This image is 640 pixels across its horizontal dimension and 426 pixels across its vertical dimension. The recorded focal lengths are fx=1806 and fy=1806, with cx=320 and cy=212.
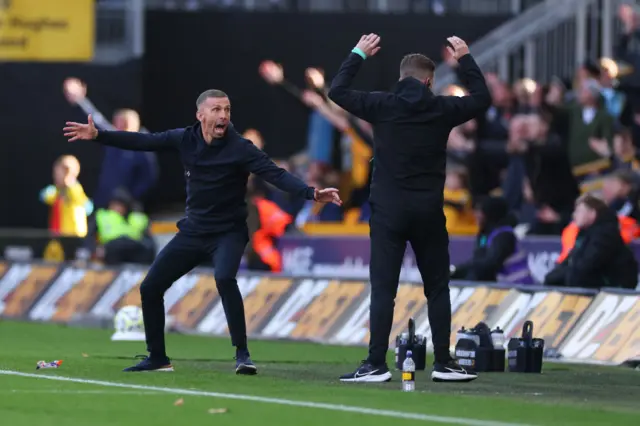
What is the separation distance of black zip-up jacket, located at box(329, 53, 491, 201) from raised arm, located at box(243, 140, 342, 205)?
37 cm

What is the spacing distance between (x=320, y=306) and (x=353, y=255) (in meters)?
2.97

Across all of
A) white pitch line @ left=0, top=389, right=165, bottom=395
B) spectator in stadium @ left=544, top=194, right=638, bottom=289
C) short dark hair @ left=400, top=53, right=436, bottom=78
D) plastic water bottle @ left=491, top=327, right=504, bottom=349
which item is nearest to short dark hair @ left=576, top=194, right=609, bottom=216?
spectator in stadium @ left=544, top=194, right=638, bottom=289

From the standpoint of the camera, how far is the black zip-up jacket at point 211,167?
43.0 feet

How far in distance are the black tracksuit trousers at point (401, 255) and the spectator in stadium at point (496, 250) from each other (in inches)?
223

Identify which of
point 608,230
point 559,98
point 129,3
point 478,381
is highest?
point 129,3

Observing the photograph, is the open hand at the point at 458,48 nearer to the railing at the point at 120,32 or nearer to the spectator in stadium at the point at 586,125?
the spectator in stadium at the point at 586,125

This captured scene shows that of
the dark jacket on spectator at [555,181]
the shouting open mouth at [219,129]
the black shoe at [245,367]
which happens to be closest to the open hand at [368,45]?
the shouting open mouth at [219,129]

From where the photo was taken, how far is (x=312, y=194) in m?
12.6

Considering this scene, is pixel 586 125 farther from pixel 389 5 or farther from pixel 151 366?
pixel 151 366

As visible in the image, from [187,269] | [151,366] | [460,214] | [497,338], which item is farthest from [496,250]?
[151,366]

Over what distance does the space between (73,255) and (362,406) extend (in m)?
15.0

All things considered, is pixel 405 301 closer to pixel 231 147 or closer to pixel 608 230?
pixel 608 230

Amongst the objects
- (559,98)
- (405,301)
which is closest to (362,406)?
(405,301)

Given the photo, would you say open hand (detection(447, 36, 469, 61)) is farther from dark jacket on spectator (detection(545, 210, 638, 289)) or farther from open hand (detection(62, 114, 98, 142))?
dark jacket on spectator (detection(545, 210, 638, 289))
